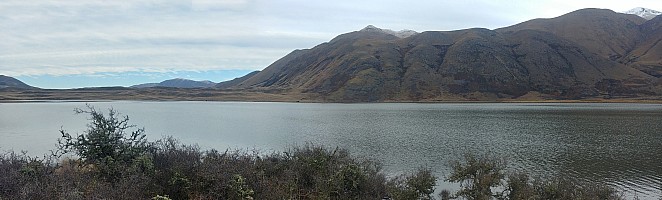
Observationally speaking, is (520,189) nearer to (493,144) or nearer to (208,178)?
(208,178)

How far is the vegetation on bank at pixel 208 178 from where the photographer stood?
14.5 metres

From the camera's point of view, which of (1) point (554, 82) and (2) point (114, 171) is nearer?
(2) point (114, 171)

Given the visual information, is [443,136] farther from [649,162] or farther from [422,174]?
[422,174]

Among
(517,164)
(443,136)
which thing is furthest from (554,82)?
(517,164)

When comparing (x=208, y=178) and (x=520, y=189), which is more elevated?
(x=208, y=178)

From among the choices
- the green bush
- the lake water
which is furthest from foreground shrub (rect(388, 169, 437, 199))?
the lake water

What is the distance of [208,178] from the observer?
1580 centimetres

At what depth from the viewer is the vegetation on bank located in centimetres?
1446

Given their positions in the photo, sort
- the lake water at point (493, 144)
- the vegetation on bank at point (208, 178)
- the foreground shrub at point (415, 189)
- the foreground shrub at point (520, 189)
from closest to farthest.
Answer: the vegetation on bank at point (208, 178) < the foreground shrub at point (520, 189) < the foreground shrub at point (415, 189) < the lake water at point (493, 144)

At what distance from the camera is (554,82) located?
197 m

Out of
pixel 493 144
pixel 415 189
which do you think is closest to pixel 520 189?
pixel 415 189

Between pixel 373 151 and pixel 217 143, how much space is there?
15945 millimetres

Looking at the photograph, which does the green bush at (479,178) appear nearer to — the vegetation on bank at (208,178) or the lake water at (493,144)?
the vegetation on bank at (208,178)

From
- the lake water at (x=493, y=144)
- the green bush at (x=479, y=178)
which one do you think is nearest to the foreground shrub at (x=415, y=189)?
the green bush at (x=479, y=178)
